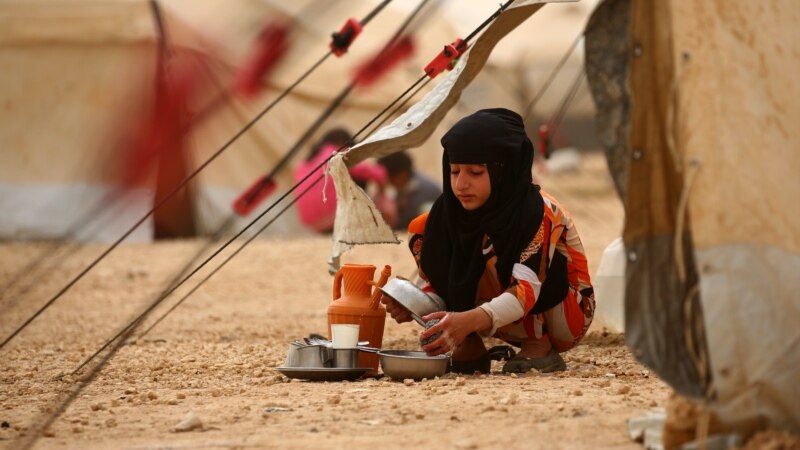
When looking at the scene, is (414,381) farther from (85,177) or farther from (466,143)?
(85,177)

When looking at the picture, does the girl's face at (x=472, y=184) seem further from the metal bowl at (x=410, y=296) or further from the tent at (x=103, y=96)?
the tent at (x=103, y=96)

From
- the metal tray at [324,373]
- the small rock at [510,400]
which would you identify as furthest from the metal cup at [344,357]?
the small rock at [510,400]

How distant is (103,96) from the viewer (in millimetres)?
10109

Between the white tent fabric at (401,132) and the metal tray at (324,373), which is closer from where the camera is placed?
the metal tray at (324,373)

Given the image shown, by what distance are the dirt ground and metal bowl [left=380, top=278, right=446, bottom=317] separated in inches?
9.0

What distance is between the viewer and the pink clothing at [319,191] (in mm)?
10055

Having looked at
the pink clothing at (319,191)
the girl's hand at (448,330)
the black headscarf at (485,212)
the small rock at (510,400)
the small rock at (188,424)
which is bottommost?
the small rock at (188,424)

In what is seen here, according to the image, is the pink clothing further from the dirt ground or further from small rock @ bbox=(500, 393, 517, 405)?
small rock @ bbox=(500, 393, 517, 405)

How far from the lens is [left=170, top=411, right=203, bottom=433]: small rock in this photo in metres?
3.04

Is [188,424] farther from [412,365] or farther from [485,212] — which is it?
[485,212]

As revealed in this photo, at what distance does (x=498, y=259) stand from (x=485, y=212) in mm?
162

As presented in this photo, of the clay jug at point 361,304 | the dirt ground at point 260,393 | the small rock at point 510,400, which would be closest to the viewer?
the dirt ground at point 260,393

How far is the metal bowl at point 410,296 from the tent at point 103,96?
6.61 metres

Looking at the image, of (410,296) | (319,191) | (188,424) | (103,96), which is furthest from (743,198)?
(103,96)
